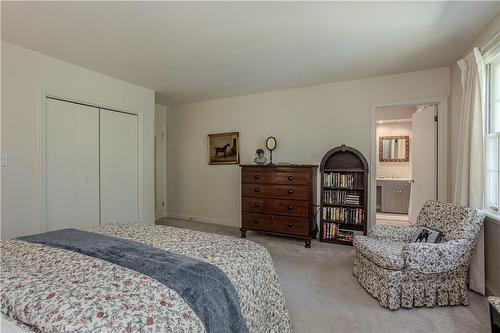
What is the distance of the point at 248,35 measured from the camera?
247 centimetres

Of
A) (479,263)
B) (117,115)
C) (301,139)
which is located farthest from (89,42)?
(479,263)

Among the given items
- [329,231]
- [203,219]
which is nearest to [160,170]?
[203,219]

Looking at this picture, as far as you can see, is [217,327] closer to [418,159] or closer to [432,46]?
[432,46]

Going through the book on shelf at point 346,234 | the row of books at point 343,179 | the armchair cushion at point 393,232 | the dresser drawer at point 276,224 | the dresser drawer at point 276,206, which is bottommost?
the book on shelf at point 346,234

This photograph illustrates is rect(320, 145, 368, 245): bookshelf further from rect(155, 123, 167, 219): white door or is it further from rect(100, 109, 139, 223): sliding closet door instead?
rect(155, 123, 167, 219): white door

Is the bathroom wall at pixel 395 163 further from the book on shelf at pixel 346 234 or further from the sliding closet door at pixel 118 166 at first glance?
the sliding closet door at pixel 118 166

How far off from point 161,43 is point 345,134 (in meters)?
2.81

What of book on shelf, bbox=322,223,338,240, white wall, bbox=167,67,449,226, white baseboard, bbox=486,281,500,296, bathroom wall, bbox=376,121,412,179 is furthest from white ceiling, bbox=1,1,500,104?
bathroom wall, bbox=376,121,412,179

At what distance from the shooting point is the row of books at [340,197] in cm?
372

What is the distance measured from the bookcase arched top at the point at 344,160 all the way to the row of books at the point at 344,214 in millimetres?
586

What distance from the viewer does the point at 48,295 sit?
955 millimetres

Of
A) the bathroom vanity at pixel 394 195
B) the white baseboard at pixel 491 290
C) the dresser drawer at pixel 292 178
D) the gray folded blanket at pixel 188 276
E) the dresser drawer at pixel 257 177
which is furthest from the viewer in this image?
the bathroom vanity at pixel 394 195

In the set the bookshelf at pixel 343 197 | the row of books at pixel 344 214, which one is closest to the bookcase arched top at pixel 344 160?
the bookshelf at pixel 343 197

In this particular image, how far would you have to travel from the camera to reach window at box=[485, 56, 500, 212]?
2.27 meters
